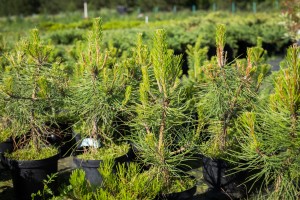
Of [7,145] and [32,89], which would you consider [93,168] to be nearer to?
[32,89]

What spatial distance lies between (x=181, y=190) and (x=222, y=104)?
683mm

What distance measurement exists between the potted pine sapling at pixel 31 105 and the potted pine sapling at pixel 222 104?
47.6 inches

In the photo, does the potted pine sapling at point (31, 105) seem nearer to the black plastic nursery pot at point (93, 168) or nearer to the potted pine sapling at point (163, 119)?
the black plastic nursery pot at point (93, 168)

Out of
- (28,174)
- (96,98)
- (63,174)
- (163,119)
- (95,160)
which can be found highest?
(96,98)

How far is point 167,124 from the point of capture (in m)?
2.57

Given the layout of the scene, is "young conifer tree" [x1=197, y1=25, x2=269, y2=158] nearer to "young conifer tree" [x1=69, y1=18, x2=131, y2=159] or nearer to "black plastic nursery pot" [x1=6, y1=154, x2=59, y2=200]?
"young conifer tree" [x1=69, y1=18, x2=131, y2=159]

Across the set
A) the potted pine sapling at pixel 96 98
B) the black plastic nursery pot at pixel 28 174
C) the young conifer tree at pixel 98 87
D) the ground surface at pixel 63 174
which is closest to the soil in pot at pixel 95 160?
the potted pine sapling at pixel 96 98

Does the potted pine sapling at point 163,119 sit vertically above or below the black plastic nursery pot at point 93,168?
above

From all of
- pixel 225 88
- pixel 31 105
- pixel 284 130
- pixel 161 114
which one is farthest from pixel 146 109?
pixel 31 105

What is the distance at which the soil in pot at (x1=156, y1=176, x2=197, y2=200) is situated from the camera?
2.59 m

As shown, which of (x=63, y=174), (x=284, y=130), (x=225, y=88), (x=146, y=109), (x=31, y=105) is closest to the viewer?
(x=284, y=130)

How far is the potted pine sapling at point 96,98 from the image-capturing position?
290cm

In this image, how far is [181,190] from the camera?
2662mm

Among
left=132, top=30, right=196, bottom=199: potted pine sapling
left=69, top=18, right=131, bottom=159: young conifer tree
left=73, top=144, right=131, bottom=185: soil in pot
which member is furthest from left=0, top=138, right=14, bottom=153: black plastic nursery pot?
left=132, top=30, right=196, bottom=199: potted pine sapling
